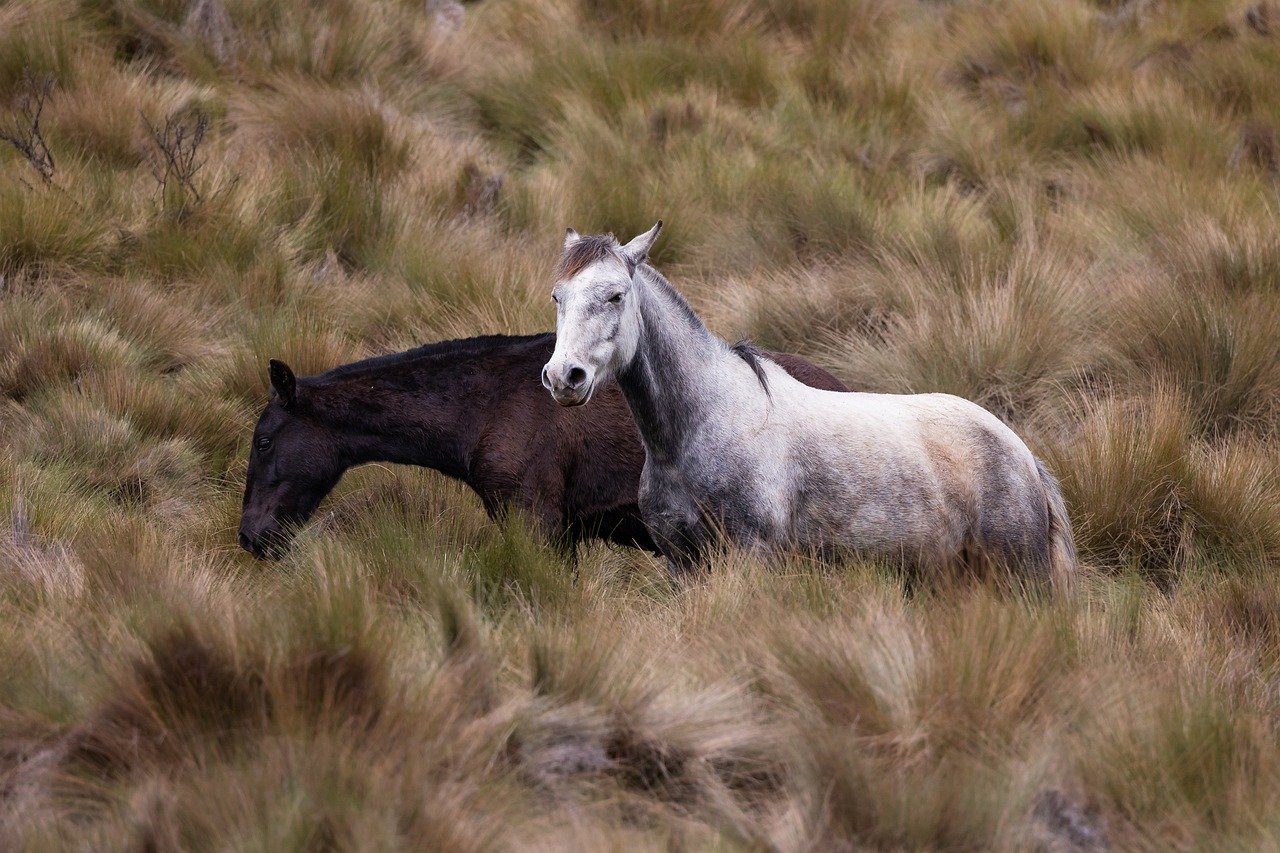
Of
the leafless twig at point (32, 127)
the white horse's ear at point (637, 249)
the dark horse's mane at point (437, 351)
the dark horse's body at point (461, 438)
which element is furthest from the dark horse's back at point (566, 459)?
the leafless twig at point (32, 127)

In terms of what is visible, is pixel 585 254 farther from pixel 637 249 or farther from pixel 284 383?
pixel 284 383

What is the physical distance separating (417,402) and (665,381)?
59.9 inches

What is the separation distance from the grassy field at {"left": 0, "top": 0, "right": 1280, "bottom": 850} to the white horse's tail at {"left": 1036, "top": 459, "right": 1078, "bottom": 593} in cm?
25

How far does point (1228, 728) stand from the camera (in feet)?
13.3

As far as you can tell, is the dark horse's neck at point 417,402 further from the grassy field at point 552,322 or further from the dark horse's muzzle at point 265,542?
the dark horse's muzzle at point 265,542

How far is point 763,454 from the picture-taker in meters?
5.29

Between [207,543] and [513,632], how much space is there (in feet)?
A: 7.46

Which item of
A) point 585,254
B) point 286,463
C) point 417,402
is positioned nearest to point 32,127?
point 286,463

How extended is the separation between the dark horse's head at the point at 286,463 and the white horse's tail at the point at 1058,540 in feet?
10.2

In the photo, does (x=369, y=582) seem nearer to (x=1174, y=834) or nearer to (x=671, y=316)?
Answer: (x=671, y=316)

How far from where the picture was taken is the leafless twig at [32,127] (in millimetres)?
9156

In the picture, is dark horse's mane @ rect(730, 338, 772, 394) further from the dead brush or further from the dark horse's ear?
the dead brush

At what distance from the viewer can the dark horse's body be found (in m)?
6.20

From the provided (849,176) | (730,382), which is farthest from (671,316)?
(849,176)
